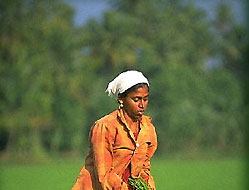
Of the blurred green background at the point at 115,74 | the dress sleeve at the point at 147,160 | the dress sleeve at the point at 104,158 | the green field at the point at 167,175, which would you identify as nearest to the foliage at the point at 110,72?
the blurred green background at the point at 115,74

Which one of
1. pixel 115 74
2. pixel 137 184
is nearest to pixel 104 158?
pixel 137 184

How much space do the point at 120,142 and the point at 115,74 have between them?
11.9m

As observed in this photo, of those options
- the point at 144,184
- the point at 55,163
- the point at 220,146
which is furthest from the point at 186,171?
the point at 144,184

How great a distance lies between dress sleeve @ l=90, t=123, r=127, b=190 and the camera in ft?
7.02

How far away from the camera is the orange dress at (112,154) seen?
2.15 metres

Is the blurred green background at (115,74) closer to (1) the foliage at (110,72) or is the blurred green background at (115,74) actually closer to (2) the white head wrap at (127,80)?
(1) the foliage at (110,72)

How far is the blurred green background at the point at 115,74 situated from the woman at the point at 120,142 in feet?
35.9

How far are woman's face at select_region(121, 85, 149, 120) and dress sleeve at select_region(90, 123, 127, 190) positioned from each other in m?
0.10

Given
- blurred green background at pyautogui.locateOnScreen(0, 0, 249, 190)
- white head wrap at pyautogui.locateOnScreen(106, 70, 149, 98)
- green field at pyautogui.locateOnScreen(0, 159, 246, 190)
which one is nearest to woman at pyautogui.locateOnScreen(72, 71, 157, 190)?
white head wrap at pyautogui.locateOnScreen(106, 70, 149, 98)

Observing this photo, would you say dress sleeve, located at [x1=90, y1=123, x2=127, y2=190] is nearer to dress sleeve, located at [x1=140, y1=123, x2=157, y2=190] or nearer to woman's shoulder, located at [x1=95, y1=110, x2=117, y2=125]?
woman's shoulder, located at [x1=95, y1=110, x2=117, y2=125]

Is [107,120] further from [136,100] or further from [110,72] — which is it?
[110,72]

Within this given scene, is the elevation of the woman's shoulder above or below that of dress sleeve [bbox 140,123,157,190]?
above

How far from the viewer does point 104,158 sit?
2.15 metres

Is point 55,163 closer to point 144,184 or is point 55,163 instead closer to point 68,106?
point 68,106
